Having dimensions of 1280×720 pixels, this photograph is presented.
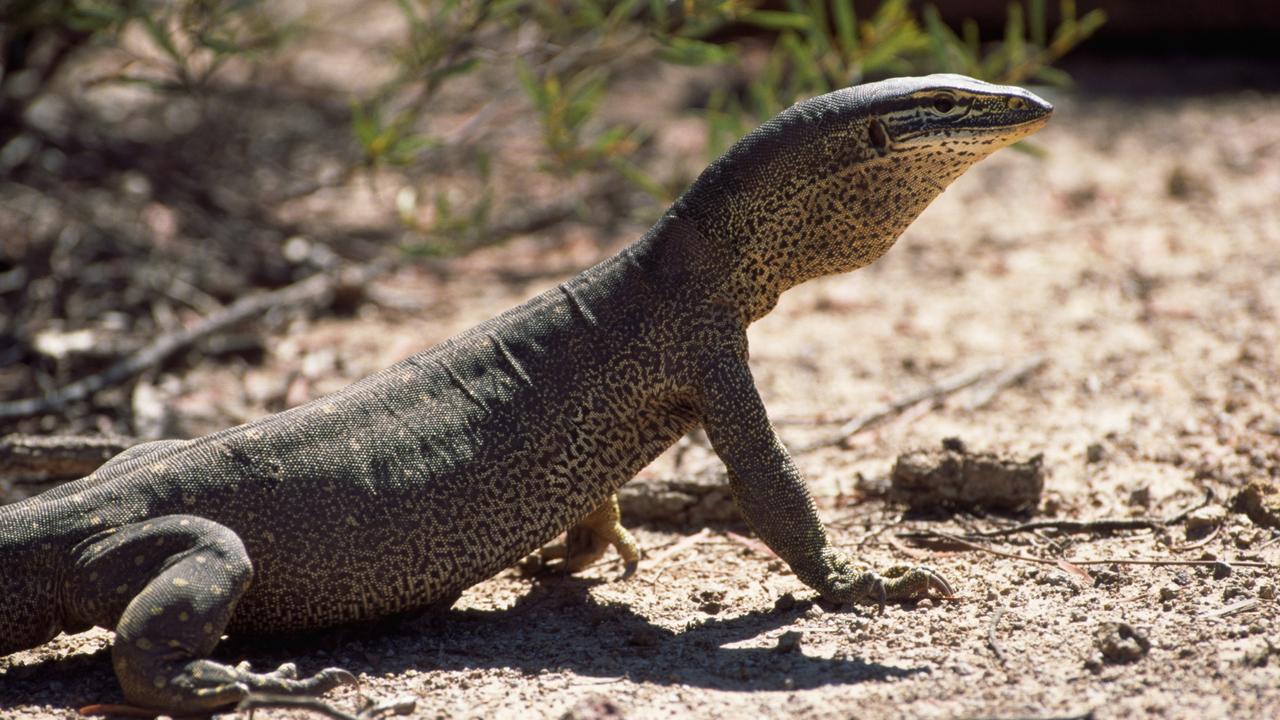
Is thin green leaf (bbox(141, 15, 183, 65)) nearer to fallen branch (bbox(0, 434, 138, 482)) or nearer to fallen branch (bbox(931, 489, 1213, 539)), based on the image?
fallen branch (bbox(0, 434, 138, 482))

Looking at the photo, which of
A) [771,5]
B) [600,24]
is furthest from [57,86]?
[771,5]

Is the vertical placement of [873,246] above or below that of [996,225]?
above

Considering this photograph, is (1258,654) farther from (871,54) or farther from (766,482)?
(871,54)

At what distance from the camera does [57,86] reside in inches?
479

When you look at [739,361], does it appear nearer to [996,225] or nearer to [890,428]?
[890,428]

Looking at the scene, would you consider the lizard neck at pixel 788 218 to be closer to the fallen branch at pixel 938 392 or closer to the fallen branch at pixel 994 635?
the fallen branch at pixel 994 635

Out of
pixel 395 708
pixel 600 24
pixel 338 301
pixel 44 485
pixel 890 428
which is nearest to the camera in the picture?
pixel 395 708

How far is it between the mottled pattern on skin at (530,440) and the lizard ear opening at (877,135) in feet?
0.03

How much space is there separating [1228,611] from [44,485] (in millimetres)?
6200

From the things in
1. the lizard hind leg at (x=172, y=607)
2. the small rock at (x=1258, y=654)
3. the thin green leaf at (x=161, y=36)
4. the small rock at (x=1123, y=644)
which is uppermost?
the thin green leaf at (x=161, y=36)

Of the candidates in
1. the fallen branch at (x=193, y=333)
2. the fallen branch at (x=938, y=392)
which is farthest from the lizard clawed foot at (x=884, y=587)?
the fallen branch at (x=193, y=333)

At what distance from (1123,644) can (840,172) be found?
2346 mm

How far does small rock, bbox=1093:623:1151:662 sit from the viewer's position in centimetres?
465

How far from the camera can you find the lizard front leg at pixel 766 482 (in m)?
5.59
